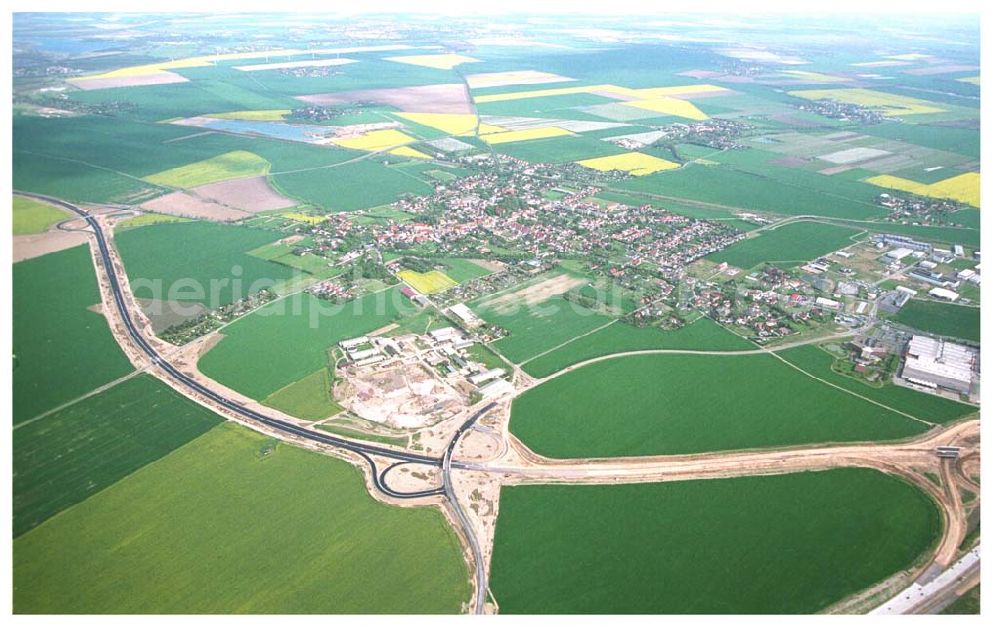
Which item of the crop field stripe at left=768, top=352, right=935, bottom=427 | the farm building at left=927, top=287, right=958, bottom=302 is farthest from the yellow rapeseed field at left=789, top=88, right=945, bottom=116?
the crop field stripe at left=768, top=352, right=935, bottom=427

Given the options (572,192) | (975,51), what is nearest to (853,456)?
(572,192)

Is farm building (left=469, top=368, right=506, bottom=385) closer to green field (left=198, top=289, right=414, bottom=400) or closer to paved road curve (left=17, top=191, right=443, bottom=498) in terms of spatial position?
paved road curve (left=17, top=191, right=443, bottom=498)

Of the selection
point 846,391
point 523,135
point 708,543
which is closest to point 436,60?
point 523,135

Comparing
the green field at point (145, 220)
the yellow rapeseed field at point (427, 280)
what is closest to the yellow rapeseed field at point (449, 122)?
the green field at point (145, 220)

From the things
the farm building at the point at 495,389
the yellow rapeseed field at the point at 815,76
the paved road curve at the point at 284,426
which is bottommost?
the paved road curve at the point at 284,426

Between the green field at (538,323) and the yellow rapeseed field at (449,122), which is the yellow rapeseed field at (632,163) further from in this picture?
the green field at (538,323)

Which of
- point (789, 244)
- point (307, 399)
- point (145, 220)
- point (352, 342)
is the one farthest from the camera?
point (145, 220)

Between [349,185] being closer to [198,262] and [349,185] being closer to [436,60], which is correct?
[198,262]
